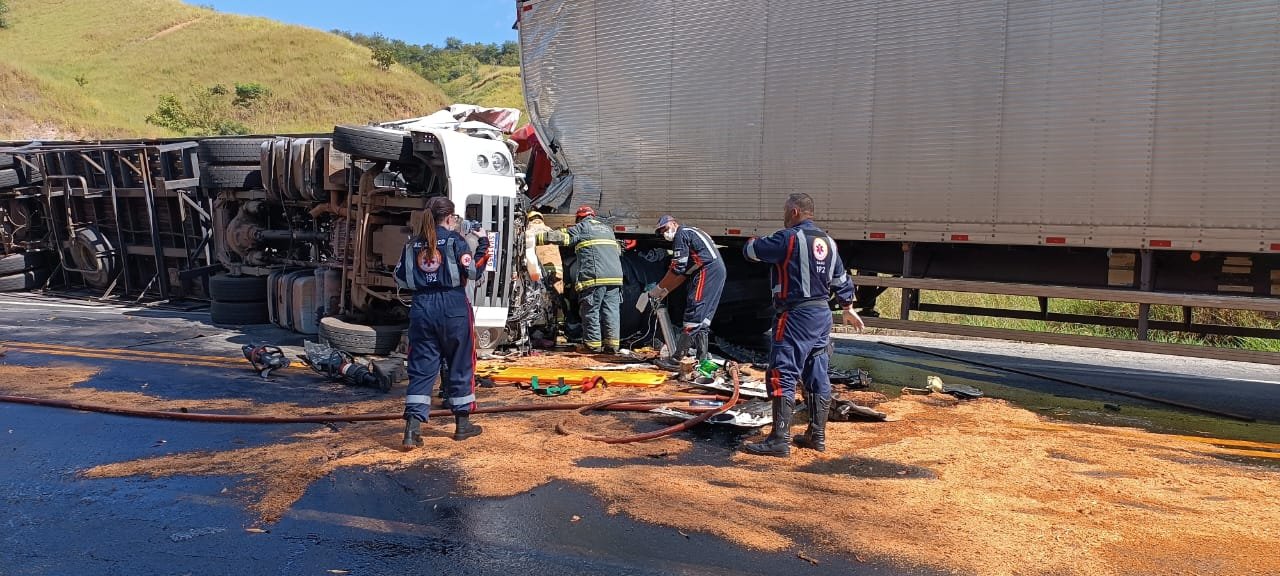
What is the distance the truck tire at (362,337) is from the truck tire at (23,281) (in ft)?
28.5

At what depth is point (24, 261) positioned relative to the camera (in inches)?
565

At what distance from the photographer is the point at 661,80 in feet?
32.1

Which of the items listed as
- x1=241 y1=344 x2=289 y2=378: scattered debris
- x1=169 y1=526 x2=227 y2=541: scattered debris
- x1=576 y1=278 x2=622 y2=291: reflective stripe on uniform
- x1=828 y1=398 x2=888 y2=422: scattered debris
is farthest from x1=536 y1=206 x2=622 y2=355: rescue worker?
x1=169 y1=526 x2=227 y2=541: scattered debris

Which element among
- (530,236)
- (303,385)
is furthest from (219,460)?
(530,236)

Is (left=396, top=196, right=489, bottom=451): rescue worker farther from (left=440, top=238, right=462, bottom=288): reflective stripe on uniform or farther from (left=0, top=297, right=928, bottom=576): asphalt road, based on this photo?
(left=0, top=297, right=928, bottom=576): asphalt road

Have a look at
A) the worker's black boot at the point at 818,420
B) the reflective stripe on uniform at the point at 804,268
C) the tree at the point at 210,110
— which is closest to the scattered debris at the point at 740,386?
the worker's black boot at the point at 818,420

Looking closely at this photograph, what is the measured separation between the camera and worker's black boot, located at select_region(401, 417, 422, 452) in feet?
18.7

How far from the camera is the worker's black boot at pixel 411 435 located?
18.7ft

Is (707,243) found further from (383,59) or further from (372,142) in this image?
(383,59)

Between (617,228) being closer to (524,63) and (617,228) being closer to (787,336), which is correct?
(524,63)

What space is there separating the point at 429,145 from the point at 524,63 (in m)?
2.55

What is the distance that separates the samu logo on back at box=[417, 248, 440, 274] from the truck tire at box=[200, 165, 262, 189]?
6.57 m

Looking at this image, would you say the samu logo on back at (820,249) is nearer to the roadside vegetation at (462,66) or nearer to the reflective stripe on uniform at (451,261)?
the reflective stripe on uniform at (451,261)

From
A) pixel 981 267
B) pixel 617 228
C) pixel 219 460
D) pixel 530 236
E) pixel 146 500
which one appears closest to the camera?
pixel 146 500
